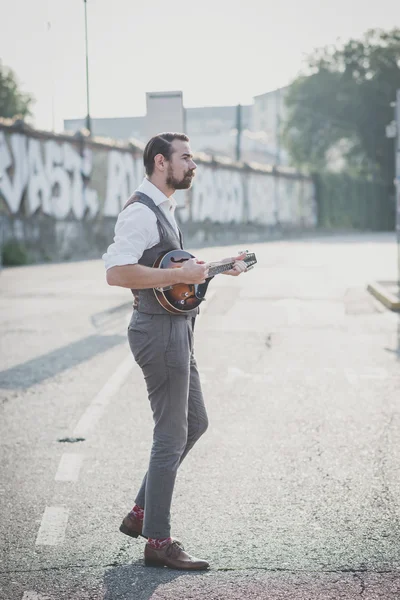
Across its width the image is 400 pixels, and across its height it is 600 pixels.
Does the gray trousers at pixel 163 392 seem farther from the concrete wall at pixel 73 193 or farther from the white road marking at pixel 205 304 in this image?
the concrete wall at pixel 73 193

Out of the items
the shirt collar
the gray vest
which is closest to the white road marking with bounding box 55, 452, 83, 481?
the gray vest

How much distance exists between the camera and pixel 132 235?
12.2ft

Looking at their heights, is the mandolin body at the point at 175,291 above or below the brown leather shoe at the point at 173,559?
above

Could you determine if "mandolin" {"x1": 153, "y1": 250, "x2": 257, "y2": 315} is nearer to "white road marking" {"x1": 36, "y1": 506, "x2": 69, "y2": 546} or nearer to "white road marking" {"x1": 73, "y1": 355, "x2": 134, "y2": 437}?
"white road marking" {"x1": 36, "y1": 506, "x2": 69, "y2": 546}

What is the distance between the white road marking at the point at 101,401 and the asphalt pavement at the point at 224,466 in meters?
0.02

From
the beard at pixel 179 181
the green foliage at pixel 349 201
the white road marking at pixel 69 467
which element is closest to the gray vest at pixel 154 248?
the beard at pixel 179 181

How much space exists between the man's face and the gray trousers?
57 centimetres

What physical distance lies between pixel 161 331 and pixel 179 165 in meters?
0.70

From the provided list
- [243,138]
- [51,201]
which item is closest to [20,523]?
[51,201]

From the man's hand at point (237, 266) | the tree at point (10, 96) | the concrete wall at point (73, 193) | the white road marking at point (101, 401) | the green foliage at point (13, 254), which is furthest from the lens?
the tree at point (10, 96)

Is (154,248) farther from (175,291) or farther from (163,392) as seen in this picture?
(163,392)

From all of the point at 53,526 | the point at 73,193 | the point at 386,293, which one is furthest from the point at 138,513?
the point at 73,193

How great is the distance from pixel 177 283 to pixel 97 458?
2267 millimetres

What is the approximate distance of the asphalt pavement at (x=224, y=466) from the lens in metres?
3.76
